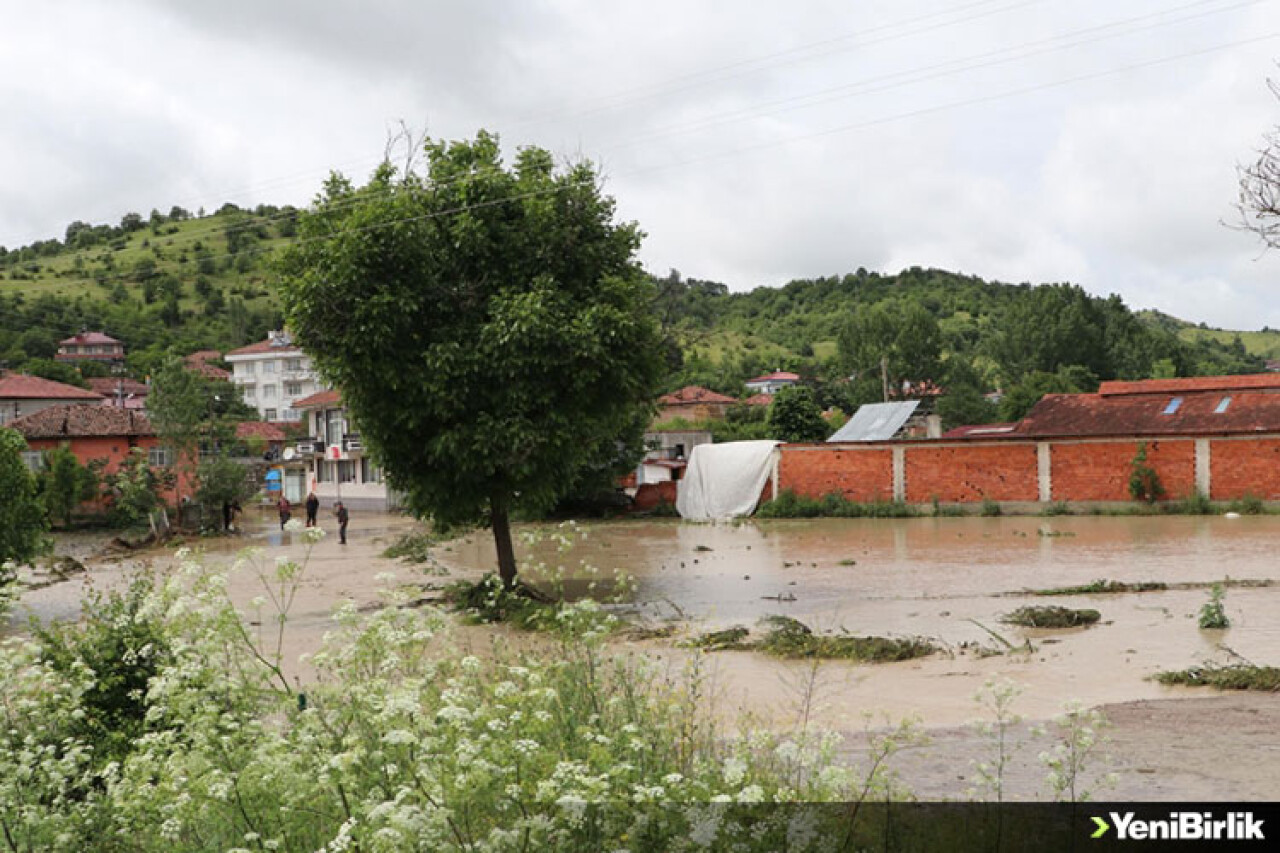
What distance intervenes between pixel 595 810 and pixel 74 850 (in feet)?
8.99

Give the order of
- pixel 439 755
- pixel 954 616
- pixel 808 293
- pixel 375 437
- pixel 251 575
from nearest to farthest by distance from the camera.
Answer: pixel 439 755 < pixel 954 616 < pixel 375 437 < pixel 251 575 < pixel 808 293

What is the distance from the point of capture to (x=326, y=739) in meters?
4.58

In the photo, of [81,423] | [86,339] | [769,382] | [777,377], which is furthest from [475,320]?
[86,339]

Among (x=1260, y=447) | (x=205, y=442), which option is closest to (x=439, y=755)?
(x=1260, y=447)

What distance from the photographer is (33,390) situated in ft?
199

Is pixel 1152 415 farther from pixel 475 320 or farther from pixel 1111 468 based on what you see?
pixel 475 320

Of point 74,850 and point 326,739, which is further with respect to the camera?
point 74,850

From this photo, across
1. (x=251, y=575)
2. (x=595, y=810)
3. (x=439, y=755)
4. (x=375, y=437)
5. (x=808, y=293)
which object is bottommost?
(x=251, y=575)

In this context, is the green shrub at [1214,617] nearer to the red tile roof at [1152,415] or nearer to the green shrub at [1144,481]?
the green shrub at [1144,481]

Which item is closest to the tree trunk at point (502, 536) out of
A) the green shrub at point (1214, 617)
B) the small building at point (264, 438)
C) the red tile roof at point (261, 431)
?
the green shrub at point (1214, 617)

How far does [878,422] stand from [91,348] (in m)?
73.5

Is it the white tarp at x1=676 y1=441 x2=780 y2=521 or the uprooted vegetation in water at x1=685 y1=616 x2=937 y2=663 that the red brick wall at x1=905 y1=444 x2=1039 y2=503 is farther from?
the uprooted vegetation in water at x1=685 y1=616 x2=937 y2=663

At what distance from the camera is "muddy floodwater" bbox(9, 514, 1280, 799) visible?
26.2 feet

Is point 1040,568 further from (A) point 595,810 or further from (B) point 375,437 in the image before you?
(A) point 595,810
